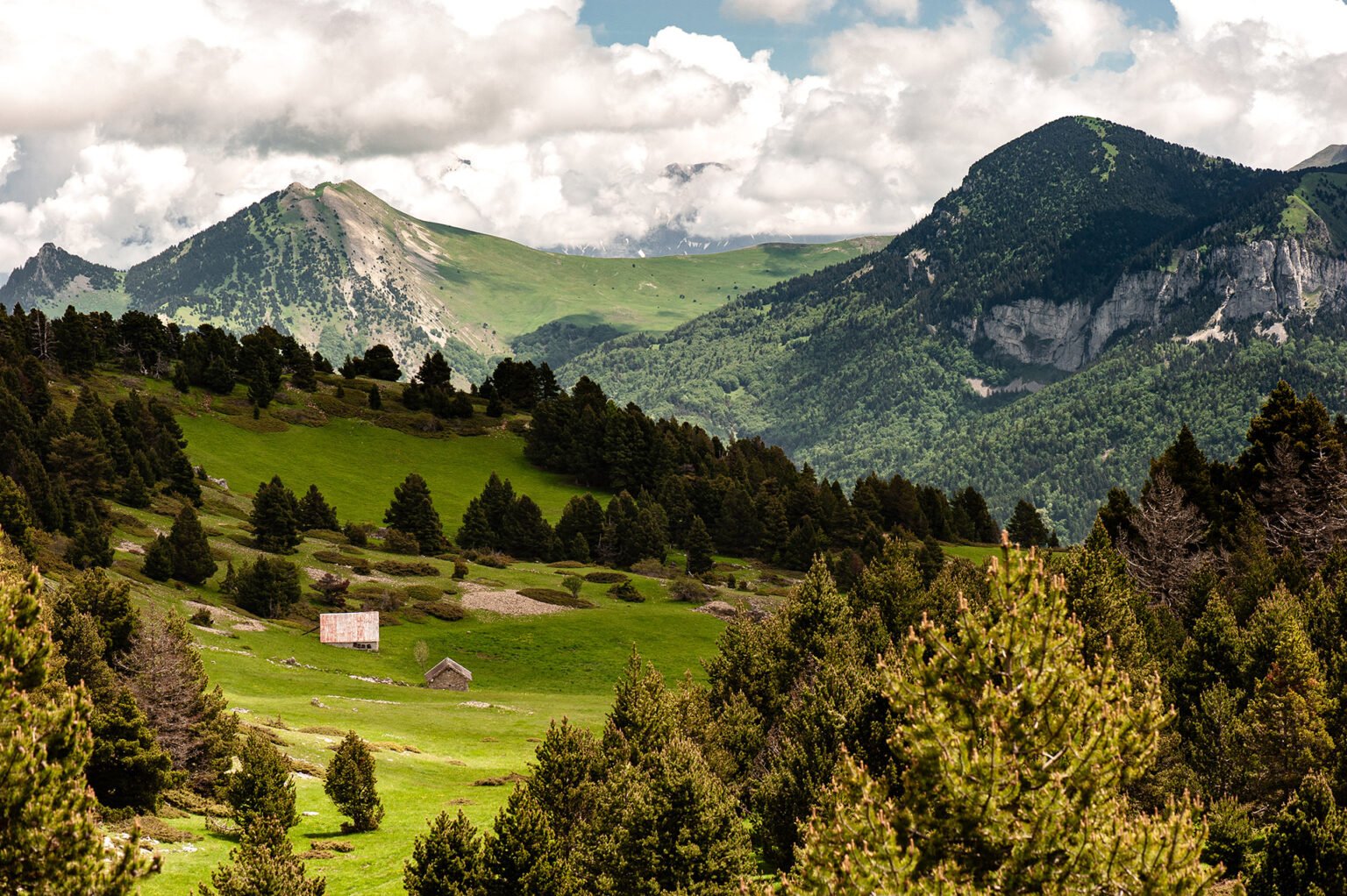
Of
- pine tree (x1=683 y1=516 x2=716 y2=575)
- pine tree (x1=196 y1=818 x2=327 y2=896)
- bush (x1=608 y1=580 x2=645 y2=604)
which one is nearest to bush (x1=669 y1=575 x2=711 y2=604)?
bush (x1=608 y1=580 x2=645 y2=604)

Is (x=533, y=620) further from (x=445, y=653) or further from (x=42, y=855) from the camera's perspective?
(x=42, y=855)

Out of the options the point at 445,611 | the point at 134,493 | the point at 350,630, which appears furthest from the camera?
the point at 134,493

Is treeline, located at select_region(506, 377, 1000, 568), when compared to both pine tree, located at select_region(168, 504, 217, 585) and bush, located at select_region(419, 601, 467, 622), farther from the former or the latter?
pine tree, located at select_region(168, 504, 217, 585)

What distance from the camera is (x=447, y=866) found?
28734 mm

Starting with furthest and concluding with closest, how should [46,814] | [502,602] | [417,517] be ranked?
[417,517] < [502,602] < [46,814]

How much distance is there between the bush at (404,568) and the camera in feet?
366

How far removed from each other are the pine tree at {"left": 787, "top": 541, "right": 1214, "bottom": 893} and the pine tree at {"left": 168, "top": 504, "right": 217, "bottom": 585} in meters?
84.6

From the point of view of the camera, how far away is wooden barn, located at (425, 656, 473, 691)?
273 ft

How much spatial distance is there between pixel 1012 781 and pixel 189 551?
3494 inches

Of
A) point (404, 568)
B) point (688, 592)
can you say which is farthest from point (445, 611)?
point (688, 592)

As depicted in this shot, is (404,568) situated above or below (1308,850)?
below

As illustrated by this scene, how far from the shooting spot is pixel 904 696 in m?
20.6

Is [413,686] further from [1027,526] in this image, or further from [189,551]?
[1027,526]

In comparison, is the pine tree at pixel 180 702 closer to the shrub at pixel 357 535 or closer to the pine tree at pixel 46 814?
the pine tree at pixel 46 814
